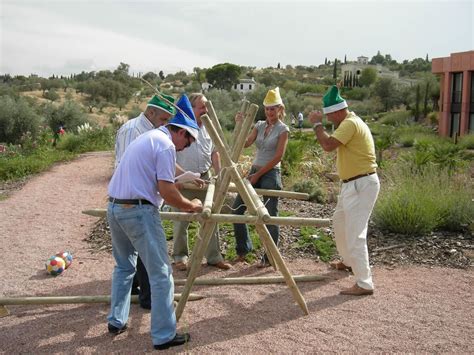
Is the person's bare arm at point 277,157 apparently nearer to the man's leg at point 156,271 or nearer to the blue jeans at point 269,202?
the blue jeans at point 269,202

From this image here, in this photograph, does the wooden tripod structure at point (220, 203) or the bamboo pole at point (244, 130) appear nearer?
the wooden tripod structure at point (220, 203)

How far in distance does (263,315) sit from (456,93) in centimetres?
2612

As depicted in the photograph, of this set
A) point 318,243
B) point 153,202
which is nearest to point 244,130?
point 153,202

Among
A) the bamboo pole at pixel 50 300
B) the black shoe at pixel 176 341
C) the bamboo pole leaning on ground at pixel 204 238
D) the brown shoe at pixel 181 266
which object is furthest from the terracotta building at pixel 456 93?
the black shoe at pixel 176 341

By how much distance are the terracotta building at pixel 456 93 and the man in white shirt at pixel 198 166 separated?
2270 cm

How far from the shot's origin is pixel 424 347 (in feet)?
12.5

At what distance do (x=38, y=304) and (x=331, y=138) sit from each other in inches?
122

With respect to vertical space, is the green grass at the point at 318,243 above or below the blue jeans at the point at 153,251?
below

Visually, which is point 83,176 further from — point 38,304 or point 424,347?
point 424,347

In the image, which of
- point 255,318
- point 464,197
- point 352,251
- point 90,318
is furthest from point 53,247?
point 464,197

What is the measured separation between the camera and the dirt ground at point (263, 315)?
3820 mm

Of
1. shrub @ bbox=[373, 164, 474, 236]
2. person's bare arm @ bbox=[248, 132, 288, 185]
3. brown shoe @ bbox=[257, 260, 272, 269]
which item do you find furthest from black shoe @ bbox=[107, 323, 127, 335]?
shrub @ bbox=[373, 164, 474, 236]

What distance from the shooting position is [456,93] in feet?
88.7

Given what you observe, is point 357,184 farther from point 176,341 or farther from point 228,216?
point 176,341
